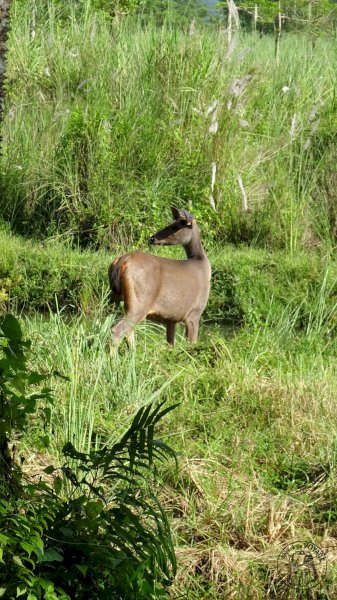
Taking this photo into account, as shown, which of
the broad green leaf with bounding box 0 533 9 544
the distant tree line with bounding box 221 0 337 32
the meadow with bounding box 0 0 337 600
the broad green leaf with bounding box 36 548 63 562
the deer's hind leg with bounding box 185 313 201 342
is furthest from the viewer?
the distant tree line with bounding box 221 0 337 32

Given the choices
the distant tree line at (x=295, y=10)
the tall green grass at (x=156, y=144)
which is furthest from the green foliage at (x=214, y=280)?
the distant tree line at (x=295, y=10)

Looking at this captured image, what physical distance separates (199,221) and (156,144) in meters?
1.10

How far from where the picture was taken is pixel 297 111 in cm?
1502

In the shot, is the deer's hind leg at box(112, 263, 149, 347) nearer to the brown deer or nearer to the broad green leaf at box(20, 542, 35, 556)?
the brown deer

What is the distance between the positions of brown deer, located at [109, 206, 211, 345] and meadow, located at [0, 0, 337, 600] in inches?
8.9

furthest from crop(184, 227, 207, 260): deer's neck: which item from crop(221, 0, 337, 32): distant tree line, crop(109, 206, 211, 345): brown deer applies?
crop(221, 0, 337, 32): distant tree line

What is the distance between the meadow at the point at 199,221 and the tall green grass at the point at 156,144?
2 cm

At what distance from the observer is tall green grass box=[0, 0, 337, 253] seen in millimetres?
13297

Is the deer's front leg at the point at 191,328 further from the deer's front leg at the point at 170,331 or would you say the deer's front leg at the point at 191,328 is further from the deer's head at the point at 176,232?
the deer's head at the point at 176,232

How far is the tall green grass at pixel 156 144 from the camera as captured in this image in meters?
13.3

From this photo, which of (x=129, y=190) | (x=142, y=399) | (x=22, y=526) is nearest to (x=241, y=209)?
(x=129, y=190)

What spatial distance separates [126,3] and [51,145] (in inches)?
231

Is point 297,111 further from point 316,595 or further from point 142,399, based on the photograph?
point 316,595

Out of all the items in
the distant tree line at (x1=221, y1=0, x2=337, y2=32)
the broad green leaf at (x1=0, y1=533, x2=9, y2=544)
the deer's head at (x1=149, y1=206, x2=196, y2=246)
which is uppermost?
the broad green leaf at (x1=0, y1=533, x2=9, y2=544)
